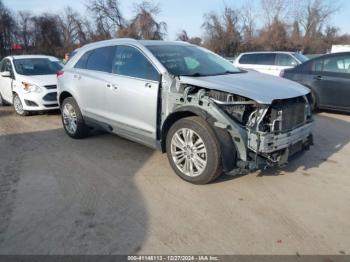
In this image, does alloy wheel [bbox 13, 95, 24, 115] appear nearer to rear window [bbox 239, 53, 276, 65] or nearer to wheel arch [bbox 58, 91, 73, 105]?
wheel arch [bbox 58, 91, 73, 105]

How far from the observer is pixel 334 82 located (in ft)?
27.3

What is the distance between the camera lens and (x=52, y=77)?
8.97 m

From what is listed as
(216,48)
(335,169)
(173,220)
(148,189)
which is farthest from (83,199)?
(216,48)

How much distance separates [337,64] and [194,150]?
5.96 m

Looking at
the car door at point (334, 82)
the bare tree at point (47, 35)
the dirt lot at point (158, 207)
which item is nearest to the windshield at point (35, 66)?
the dirt lot at point (158, 207)

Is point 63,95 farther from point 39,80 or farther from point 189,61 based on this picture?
point 189,61

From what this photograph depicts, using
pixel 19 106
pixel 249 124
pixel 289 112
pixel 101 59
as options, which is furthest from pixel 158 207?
pixel 19 106

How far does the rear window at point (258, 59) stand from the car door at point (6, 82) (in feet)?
26.8

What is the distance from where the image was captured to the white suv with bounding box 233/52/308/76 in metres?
12.4

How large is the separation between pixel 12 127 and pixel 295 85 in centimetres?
620

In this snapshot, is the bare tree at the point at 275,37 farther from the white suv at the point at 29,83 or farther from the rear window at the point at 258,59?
the white suv at the point at 29,83

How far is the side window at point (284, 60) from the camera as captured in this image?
40.8ft

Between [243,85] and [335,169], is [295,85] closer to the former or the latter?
[243,85]

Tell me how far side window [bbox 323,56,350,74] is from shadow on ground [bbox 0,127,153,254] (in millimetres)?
5470
